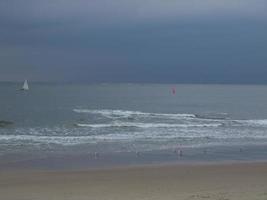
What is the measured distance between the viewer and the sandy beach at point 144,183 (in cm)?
1418

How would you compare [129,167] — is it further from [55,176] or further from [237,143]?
[237,143]

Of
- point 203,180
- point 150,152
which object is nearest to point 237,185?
point 203,180

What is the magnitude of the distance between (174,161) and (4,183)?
797 cm

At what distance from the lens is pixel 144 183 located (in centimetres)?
1702

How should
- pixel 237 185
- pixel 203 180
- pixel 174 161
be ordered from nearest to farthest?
pixel 237 185, pixel 203 180, pixel 174 161

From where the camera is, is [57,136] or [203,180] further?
[57,136]

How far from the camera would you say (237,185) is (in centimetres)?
1638

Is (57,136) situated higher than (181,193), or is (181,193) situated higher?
(57,136)

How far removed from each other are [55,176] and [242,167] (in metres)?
7.28

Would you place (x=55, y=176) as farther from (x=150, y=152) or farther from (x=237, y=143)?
(x=237, y=143)

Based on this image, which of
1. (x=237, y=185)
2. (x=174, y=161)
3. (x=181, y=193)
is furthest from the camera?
(x=174, y=161)

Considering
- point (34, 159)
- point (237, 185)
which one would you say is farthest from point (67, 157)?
point (237, 185)

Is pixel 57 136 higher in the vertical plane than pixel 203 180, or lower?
higher

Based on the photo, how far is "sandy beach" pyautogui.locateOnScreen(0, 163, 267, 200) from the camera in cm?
1418
